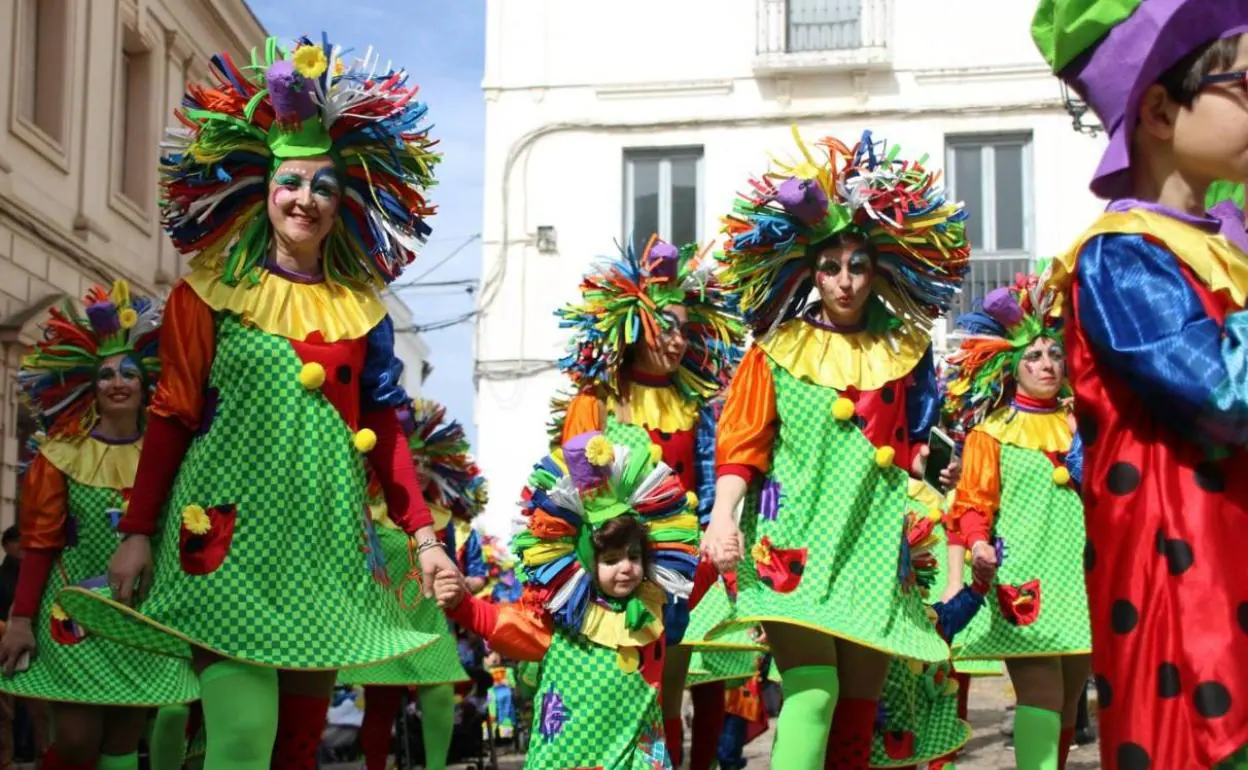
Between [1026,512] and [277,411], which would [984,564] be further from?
[277,411]

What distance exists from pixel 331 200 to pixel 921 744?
318 cm

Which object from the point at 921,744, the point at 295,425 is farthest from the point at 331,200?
the point at 921,744

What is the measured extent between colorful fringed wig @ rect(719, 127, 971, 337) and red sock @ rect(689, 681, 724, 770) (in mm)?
2352

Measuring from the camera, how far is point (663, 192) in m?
21.2

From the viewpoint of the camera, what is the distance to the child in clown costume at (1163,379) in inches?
106

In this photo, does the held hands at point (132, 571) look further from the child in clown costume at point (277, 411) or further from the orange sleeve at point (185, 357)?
the orange sleeve at point (185, 357)

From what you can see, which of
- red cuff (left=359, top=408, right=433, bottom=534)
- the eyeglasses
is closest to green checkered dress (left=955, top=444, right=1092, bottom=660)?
red cuff (left=359, top=408, right=433, bottom=534)

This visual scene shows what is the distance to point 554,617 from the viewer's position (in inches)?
215

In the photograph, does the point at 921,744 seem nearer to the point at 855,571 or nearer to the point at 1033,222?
the point at 855,571

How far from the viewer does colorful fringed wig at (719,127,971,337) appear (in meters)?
5.51

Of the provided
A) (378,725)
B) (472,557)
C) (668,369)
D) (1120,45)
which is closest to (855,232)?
(668,369)

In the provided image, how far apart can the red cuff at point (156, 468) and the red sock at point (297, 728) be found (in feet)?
2.00

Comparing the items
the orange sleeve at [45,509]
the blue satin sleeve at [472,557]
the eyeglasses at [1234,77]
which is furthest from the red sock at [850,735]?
the blue satin sleeve at [472,557]

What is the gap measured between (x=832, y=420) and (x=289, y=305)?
1.79 metres
